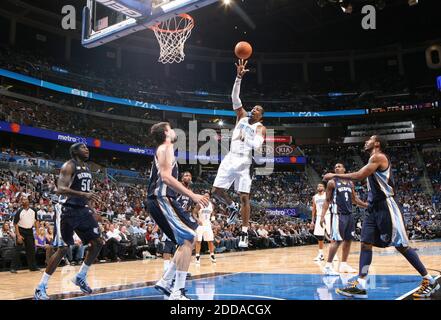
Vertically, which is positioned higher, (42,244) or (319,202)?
(319,202)

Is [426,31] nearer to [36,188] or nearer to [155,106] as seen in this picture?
[155,106]

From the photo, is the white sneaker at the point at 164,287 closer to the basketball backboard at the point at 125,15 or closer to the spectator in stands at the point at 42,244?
the basketball backboard at the point at 125,15

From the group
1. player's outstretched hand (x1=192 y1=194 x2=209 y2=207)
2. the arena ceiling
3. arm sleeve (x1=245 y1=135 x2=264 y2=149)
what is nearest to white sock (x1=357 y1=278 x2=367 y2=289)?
arm sleeve (x1=245 y1=135 x2=264 y2=149)

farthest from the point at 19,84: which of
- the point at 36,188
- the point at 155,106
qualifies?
the point at 36,188

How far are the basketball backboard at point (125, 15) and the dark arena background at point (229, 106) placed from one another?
6.10 meters

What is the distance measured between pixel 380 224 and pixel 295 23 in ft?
103

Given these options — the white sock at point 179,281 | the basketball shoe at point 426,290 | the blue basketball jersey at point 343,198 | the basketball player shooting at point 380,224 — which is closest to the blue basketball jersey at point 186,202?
the blue basketball jersey at point 343,198

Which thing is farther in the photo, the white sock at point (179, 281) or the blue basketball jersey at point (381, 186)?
the blue basketball jersey at point (381, 186)

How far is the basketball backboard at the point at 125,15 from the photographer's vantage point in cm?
757

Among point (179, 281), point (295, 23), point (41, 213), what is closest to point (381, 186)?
point (179, 281)

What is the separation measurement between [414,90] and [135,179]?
27469 millimetres

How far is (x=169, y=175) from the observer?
176 inches

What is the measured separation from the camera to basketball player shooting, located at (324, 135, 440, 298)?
5.24m

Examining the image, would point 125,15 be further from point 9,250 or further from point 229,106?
point 229,106
